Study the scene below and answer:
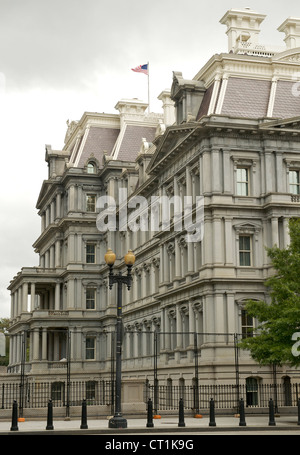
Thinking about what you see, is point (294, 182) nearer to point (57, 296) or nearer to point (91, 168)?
point (91, 168)

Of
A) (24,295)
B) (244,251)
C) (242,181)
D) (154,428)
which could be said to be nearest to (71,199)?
(24,295)

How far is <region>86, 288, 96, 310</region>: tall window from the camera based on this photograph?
75.6m

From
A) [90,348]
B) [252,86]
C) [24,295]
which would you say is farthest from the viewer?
[24,295]

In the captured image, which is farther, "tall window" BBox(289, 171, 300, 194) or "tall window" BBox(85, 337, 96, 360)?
"tall window" BBox(85, 337, 96, 360)

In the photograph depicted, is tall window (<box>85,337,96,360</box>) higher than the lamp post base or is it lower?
higher

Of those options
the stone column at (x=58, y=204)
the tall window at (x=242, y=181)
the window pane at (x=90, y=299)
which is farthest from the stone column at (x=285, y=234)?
the stone column at (x=58, y=204)

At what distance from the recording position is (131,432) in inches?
1054

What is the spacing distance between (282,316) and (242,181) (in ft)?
51.2

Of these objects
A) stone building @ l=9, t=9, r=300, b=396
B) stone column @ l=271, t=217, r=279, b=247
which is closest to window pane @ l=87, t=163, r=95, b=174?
stone building @ l=9, t=9, r=300, b=396

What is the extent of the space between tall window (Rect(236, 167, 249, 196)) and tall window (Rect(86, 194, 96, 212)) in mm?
32665

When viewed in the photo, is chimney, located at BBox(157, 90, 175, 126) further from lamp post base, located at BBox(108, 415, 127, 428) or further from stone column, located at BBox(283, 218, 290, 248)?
lamp post base, located at BBox(108, 415, 127, 428)

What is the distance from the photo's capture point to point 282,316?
32.3 metres

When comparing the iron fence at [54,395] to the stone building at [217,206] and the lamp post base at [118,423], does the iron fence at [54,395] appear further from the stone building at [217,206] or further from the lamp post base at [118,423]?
the lamp post base at [118,423]
